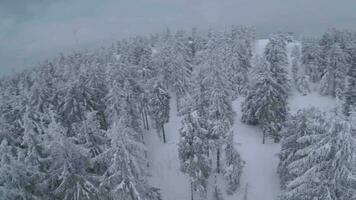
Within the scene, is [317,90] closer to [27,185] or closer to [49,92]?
[49,92]

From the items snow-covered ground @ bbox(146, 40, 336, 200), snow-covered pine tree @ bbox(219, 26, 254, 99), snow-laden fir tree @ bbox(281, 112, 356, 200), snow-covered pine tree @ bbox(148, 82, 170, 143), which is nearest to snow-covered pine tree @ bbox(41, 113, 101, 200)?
snow-laden fir tree @ bbox(281, 112, 356, 200)

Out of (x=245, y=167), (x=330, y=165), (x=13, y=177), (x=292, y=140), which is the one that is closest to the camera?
(x=330, y=165)

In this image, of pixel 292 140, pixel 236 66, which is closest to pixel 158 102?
pixel 292 140

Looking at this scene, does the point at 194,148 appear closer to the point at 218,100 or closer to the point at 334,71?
the point at 218,100

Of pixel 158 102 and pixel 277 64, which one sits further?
pixel 277 64

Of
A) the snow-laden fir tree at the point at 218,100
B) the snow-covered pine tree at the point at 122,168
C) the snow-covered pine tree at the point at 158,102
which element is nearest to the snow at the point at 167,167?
the snow-covered pine tree at the point at 158,102

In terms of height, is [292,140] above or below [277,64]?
below

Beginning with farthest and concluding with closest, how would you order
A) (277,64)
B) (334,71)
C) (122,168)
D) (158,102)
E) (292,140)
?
(334,71)
(277,64)
(158,102)
(292,140)
(122,168)

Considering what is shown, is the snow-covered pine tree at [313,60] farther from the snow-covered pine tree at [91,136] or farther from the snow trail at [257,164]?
the snow-covered pine tree at [91,136]
